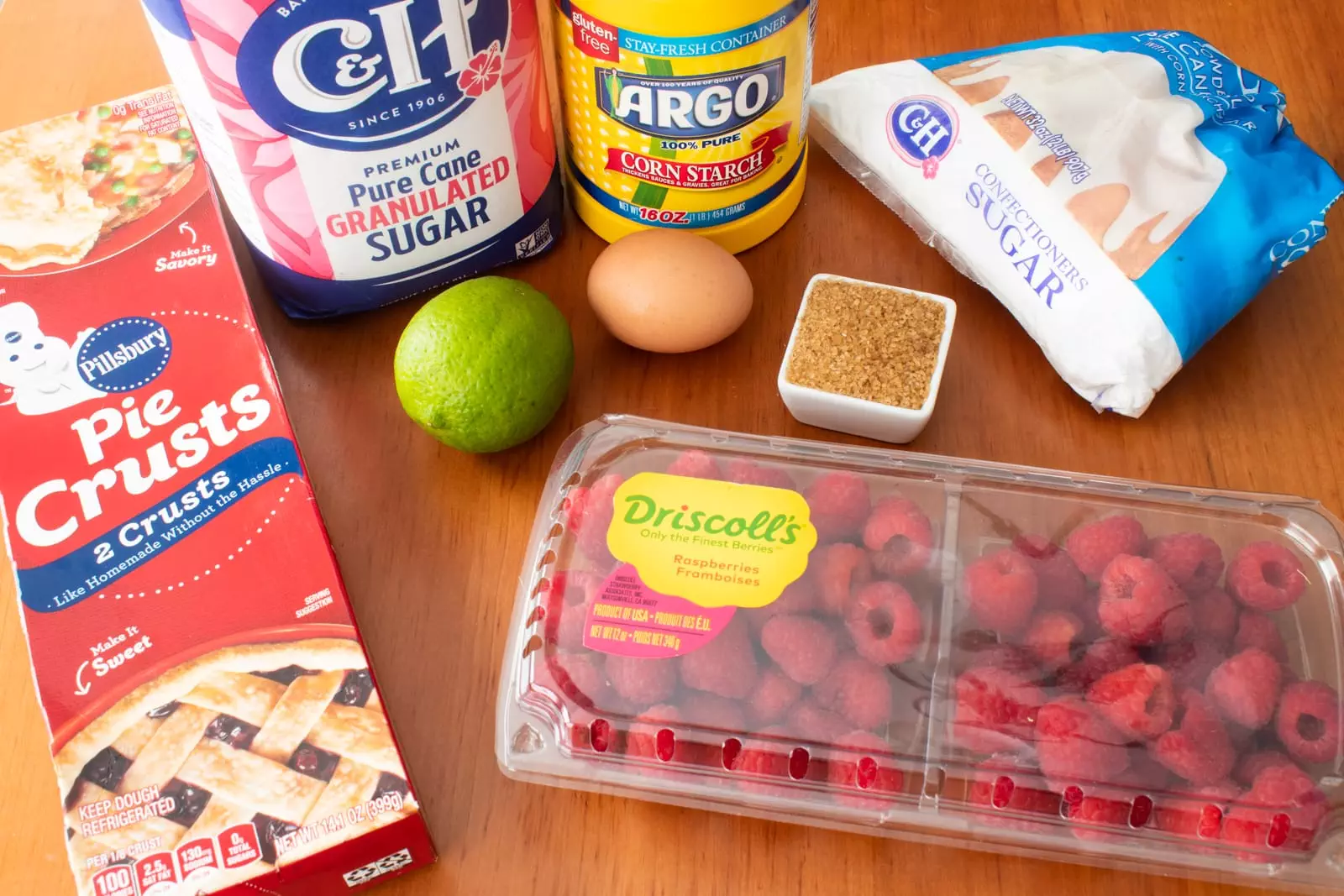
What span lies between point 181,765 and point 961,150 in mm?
655

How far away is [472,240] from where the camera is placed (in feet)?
2.71

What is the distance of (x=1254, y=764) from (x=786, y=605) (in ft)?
0.83

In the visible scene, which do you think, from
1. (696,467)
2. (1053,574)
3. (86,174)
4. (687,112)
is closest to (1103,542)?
(1053,574)

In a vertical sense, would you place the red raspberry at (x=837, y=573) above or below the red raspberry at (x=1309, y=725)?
above

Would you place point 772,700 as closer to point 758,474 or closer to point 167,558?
point 758,474

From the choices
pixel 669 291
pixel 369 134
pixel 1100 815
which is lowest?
pixel 1100 815

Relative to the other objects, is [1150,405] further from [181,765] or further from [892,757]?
[181,765]

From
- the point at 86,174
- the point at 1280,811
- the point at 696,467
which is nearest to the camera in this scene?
the point at 1280,811

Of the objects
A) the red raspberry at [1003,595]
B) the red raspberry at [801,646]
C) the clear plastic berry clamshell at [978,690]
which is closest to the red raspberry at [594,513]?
the clear plastic berry clamshell at [978,690]

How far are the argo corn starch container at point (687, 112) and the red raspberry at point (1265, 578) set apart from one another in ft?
1.33

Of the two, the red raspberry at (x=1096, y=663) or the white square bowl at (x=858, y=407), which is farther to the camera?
the white square bowl at (x=858, y=407)

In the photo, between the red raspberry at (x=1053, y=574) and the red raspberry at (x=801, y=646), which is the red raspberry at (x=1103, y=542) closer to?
the red raspberry at (x=1053, y=574)

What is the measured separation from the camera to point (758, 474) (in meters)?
0.69

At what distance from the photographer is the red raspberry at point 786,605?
2.08 ft
